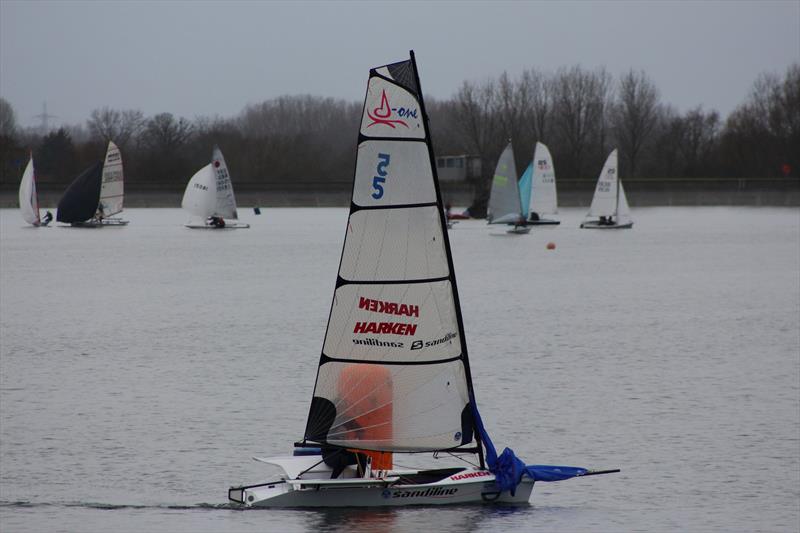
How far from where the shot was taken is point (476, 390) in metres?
27.0

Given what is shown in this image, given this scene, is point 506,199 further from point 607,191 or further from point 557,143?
point 557,143

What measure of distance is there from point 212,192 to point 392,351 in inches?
2887

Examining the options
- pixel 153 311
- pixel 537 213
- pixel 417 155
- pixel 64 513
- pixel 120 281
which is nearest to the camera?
pixel 417 155

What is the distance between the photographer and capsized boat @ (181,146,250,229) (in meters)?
84.2

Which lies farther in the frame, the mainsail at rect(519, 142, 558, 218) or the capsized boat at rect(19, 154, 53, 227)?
the capsized boat at rect(19, 154, 53, 227)

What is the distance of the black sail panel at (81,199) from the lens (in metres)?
90.6

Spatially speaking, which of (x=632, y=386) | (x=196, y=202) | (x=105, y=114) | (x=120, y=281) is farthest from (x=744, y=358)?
(x=105, y=114)

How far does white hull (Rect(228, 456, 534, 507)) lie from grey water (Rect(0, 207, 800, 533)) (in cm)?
41

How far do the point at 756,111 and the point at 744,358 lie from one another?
402ft

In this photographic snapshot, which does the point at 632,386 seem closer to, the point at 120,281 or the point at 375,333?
the point at 375,333

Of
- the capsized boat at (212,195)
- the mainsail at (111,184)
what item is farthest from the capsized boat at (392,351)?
the mainsail at (111,184)

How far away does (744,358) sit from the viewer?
3177cm

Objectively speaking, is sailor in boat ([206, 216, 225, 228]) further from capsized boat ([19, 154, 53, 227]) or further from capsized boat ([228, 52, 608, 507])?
capsized boat ([228, 52, 608, 507])

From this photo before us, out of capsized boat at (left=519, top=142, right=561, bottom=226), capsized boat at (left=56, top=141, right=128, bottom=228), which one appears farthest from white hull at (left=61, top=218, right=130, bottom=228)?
capsized boat at (left=519, top=142, right=561, bottom=226)
